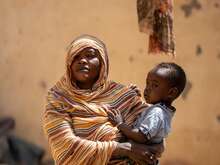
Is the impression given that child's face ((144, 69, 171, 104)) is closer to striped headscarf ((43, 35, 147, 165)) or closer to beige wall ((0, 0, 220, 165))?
striped headscarf ((43, 35, 147, 165))

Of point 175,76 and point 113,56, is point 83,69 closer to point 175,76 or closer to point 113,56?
point 175,76

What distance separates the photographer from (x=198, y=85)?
7.09 m

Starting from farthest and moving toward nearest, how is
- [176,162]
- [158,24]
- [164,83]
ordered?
[176,162] < [158,24] < [164,83]

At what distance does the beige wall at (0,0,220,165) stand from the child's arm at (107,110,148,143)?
3522 mm

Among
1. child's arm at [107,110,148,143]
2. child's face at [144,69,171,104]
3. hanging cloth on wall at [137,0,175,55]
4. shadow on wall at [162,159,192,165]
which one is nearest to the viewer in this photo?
child's arm at [107,110,148,143]

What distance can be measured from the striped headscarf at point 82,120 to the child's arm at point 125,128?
29 mm

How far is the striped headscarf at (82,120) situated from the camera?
11.4 feet

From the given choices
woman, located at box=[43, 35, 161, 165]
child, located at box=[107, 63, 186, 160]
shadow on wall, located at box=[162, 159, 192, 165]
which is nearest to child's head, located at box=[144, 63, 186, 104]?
child, located at box=[107, 63, 186, 160]

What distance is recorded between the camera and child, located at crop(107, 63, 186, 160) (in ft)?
11.4

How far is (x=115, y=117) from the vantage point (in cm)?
353

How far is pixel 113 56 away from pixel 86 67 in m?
3.71

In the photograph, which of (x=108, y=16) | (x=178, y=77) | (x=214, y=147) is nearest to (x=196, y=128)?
(x=214, y=147)

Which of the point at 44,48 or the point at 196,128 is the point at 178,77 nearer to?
the point at 196,128

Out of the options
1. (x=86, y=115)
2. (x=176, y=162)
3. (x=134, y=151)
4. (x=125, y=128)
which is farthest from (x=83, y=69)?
(x=176, y=162)
